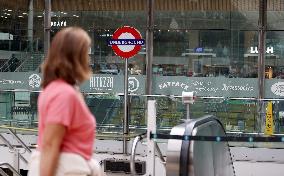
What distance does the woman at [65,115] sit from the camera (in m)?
3.46

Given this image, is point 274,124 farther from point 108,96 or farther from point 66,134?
point 66,134

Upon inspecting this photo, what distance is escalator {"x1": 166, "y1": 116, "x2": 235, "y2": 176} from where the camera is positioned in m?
5.94

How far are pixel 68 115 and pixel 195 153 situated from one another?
2.84 meters

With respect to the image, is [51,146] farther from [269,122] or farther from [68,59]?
[269,122]

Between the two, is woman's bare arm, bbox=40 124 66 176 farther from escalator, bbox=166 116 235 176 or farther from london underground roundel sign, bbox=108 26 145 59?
london underground roundel sign, bbox=108 26 145 59

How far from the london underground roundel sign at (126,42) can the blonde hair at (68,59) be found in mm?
7286

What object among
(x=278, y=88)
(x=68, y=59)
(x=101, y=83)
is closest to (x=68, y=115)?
(x=68, y=59)

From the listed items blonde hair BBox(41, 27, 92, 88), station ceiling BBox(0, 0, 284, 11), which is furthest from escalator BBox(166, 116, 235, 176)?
station ceiling BBox(0, 0, 284, 11)

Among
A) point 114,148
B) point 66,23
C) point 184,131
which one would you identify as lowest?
point 114,148

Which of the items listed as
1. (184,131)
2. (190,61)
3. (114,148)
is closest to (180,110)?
(114,148)

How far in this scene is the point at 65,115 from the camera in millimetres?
3471

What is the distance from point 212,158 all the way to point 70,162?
3637mm

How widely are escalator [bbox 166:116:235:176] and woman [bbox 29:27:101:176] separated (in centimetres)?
233

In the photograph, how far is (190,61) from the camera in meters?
14.3
